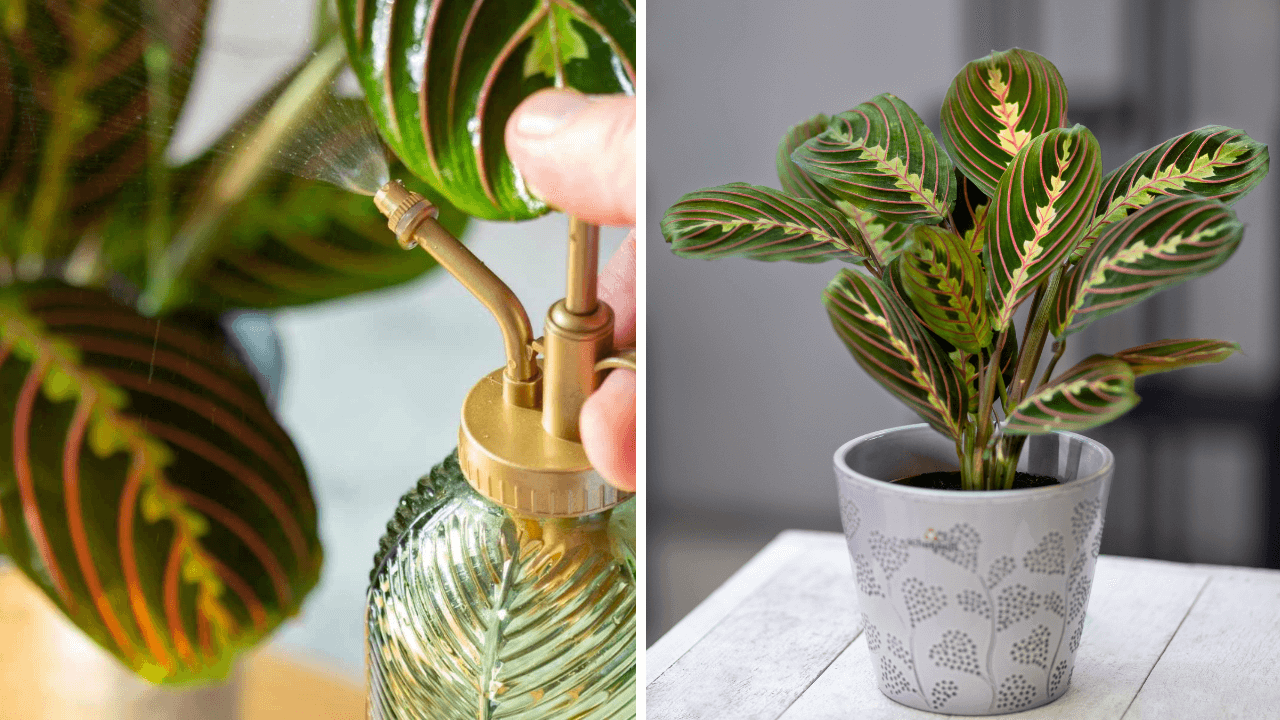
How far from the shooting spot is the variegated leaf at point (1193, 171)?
42cm

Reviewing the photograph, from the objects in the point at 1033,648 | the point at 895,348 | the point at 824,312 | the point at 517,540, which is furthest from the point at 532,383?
the point at 824,312

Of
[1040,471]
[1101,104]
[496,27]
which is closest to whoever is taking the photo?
[496,27]

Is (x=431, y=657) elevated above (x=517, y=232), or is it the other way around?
(x=517, y=232)

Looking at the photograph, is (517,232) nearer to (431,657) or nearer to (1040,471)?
(431,657)

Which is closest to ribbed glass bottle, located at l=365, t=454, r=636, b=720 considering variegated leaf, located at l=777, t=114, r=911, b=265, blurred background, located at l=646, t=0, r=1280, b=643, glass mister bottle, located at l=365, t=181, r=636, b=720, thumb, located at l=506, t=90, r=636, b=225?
glass mister bottle, located at l=365, t=181, r=636, b=720

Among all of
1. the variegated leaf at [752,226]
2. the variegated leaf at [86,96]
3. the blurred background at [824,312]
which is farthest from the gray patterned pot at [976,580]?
the blurred background at [824,312]

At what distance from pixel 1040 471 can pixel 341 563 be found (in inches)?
12.8

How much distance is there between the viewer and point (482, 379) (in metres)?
0.35

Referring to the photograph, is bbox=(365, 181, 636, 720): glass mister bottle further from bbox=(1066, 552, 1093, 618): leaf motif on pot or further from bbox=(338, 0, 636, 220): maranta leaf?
bbox=(1066, 552, 1093, 618): leaf motif on pot

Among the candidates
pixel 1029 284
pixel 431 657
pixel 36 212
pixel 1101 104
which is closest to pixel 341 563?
pixel 431 657

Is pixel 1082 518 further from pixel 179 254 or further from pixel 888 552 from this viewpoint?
pixel 179 254

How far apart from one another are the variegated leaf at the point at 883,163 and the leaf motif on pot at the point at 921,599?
0.16m

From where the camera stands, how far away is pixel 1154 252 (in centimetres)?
34

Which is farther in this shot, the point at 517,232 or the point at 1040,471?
the point at 1040,471
